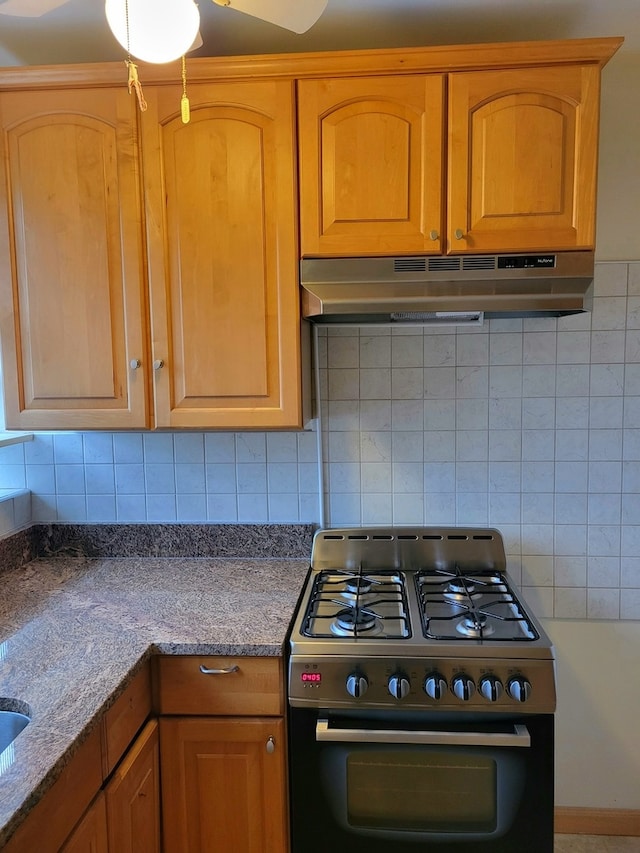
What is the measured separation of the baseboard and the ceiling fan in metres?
2.51

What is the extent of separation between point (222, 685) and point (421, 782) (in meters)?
0.54

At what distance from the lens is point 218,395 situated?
5.72ft

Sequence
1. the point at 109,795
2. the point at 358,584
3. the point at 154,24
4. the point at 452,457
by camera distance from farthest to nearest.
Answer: the point at 452,457
the point at 358,584
the point at 109,795
the point at 154,24

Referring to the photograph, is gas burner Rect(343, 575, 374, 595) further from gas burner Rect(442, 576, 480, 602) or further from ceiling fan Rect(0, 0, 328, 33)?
ceiling fan Rect(0, 0, 328, 33)

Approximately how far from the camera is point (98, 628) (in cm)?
154

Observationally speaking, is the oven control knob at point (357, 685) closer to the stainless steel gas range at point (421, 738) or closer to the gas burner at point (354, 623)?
the stainless steel gas range at point (421, 738)

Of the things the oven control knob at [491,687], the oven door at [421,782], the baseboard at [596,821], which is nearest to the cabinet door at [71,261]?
the oven door at [421,782]

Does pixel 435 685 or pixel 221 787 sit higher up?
pixel 435 685

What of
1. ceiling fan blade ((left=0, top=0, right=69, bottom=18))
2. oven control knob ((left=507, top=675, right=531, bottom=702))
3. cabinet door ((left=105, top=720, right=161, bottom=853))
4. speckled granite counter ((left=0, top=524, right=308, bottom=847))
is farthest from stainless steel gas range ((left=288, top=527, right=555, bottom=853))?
ceiling fan blade ((left=0, top=0, right=69, bottom=18))

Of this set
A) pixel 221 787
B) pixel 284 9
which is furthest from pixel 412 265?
pixel 221 787

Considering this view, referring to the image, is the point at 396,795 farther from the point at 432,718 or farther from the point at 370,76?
the point at 370,76

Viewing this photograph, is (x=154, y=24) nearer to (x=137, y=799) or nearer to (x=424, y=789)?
(x=137, y=799)

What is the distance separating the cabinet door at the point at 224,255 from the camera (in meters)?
1.67

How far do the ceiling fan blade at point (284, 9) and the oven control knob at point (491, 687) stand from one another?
4.78ft
